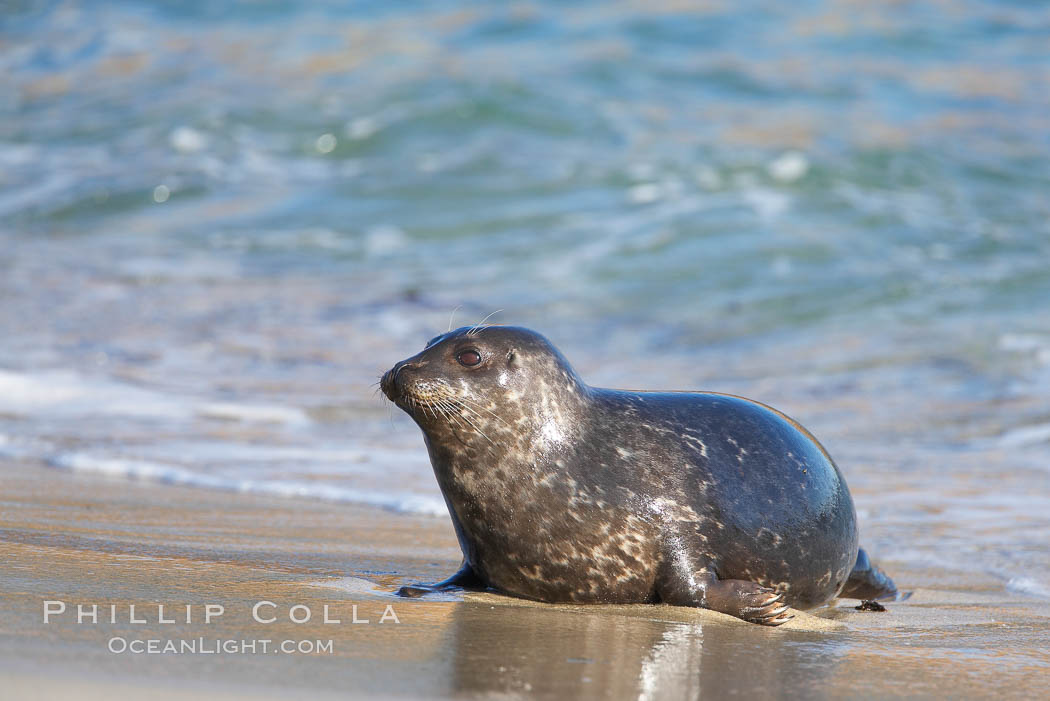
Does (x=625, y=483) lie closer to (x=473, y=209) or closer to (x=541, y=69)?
(x=473, y=209)

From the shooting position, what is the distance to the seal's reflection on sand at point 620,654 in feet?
8.68

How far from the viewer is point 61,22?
78.7 feet

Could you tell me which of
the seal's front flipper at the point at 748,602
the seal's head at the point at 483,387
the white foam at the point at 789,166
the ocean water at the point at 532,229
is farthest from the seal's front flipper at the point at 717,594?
the white foam at the point at 789,166

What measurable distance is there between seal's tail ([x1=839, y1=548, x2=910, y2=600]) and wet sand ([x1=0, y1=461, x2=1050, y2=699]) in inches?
5.6

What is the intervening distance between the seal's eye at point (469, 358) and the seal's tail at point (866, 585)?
1.43 meters

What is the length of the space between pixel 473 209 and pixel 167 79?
811 centimetres

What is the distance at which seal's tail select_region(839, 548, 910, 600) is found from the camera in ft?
13.8

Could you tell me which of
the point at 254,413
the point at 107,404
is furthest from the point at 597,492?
the point at 107,404

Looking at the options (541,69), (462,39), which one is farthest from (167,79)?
(541,69)

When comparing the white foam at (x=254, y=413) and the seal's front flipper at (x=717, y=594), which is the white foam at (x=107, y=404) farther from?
the seal's front flipper at (x=717, y=594)

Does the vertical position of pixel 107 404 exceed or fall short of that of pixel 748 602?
it falls short

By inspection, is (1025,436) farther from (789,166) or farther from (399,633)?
(789,166)

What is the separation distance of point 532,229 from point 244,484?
853cm

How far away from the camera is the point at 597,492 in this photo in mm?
3672
